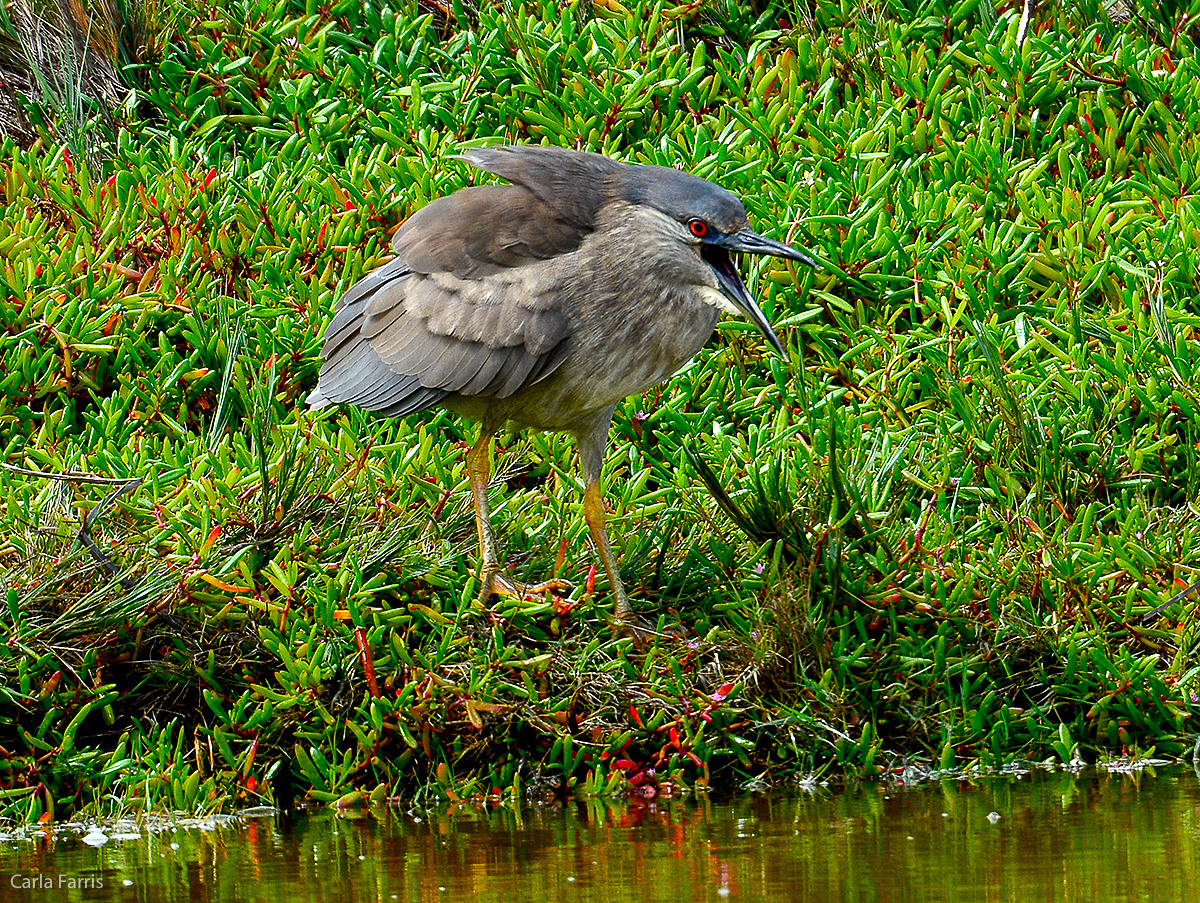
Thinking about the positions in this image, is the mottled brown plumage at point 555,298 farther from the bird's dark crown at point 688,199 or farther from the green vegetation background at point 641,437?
the green vegetation background at point 641,437

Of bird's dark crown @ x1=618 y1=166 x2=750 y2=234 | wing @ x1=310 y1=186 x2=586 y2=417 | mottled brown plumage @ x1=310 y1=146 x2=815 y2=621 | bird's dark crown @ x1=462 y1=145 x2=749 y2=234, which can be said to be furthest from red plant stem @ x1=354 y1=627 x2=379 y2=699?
bird's dark crown @ x1=618 y1=166 x2=750 y2=234

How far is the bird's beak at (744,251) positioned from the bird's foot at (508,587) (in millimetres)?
1062

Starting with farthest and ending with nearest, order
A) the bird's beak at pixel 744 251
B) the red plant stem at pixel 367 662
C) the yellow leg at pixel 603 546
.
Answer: the yellow leg at pixel 603 546, the bird's beak at pixel 744 251, the red plant stem at pixel 367 662

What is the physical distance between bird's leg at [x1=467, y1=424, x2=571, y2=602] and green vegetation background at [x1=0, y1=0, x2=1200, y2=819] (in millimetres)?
82

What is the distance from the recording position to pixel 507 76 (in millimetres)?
7582

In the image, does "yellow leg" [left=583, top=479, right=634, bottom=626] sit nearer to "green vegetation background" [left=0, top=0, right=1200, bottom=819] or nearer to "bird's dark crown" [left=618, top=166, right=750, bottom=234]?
"green vegetation background" [left=0, top=0, right=1200, bottom=819]

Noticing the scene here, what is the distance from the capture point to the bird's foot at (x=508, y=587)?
509 centimetres

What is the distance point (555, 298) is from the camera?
4895 millimetres

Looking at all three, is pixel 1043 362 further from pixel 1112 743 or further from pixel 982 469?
pixel 1112 743

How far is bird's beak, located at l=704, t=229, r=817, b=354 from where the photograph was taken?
486 cm

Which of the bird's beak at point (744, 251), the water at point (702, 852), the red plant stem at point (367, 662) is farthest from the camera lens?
the bird's beak at point (744, 251)

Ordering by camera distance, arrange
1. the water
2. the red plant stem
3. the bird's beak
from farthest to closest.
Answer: the bird's beak
the red plant stem
the water

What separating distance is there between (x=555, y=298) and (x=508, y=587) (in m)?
0.95

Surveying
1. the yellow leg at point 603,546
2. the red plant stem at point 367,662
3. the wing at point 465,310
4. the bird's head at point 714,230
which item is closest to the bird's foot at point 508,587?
the yellow leg at point 603,546
